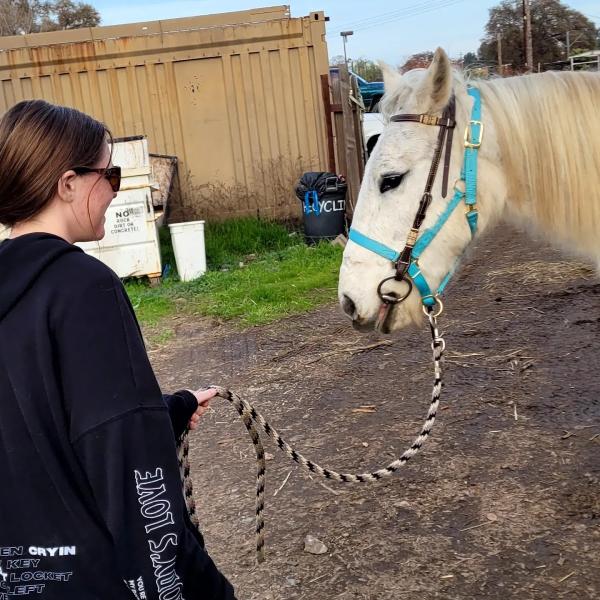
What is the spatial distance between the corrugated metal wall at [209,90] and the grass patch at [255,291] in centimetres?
173

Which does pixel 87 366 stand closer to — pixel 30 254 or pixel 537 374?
pixel 30 254

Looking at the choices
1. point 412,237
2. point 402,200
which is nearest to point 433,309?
point 412,237

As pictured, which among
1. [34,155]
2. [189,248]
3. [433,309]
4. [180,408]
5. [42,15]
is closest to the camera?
[34,155]

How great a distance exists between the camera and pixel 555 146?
2416 millimetres

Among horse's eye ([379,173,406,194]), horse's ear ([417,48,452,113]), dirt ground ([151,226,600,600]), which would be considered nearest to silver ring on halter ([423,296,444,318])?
horse's eye ([379,173,406,194])

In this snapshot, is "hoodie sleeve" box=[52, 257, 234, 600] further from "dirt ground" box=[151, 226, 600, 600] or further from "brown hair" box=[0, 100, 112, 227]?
"dirt ground" box=[151, 226, 600, 600]

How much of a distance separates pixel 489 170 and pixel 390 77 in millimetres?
615

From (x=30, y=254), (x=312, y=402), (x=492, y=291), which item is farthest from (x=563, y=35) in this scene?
(x=30, y=254)

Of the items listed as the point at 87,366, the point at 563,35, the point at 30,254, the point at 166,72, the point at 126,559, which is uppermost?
the point at 563,35

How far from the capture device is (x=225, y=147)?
31.6ft

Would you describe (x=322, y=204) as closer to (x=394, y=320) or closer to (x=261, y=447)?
(x=394, y=320)

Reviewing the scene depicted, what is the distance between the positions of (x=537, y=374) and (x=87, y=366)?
3.80 metres

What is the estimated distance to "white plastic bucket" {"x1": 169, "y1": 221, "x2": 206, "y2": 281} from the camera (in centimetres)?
798

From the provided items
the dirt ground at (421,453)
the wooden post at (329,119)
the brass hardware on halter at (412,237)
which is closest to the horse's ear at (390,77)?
the brass hardware on halter at (412,237)
